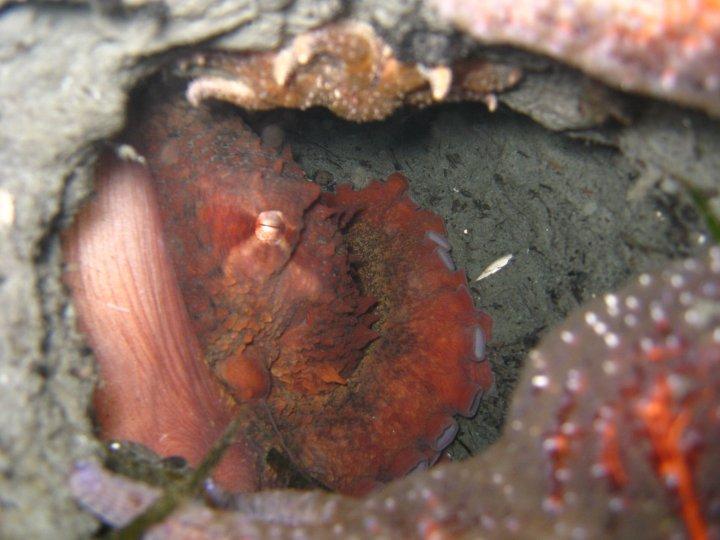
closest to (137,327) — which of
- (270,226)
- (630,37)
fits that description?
(270,226)

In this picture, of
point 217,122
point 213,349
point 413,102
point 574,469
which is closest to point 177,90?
point 217,122

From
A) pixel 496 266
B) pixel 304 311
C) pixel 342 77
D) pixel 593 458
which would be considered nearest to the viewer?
pixel 593 458

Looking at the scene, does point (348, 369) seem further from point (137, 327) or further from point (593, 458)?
point (593, 458)

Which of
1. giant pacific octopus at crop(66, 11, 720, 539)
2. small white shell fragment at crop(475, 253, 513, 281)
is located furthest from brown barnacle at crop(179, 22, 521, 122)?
small white shell fragment at crop(475, 253, 513, 281)

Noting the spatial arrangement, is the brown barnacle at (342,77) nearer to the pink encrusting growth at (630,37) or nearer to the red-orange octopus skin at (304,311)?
the pink encrusting growth at (630,37)

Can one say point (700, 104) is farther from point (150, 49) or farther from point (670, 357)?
point (150, 49)

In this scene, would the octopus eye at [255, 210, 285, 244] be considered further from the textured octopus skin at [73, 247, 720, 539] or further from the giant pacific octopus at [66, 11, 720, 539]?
the textured octopus skin at [73, 247, 720, 539]

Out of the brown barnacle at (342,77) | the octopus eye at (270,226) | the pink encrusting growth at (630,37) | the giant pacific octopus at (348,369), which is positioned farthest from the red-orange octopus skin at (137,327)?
the pink encrusting growth at (630,37)
